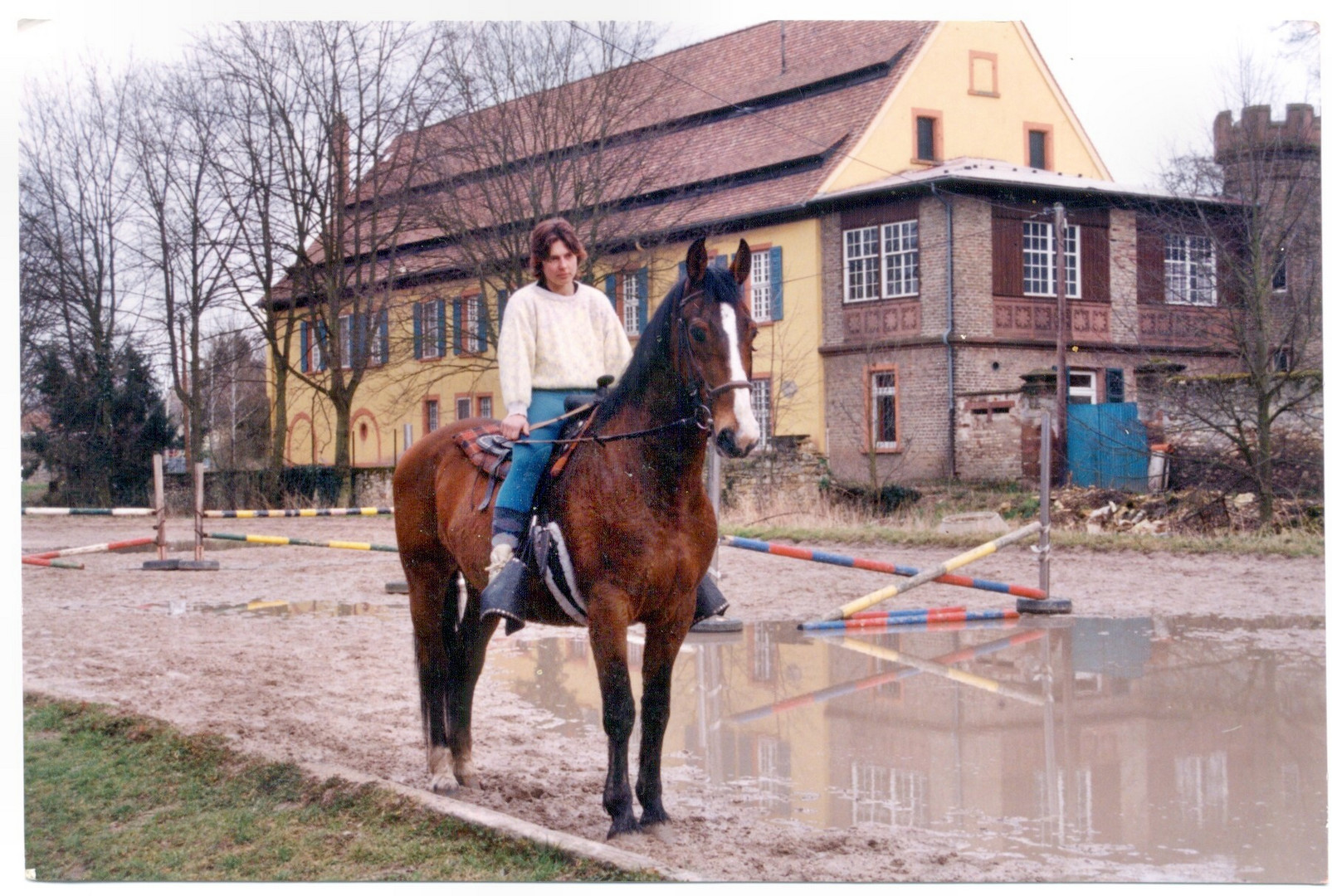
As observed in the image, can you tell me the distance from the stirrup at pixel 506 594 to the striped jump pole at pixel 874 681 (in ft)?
8.50

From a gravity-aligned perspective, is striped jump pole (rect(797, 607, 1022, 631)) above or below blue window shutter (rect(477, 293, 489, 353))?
below

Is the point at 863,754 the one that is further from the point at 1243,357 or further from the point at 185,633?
the point at 1243,357

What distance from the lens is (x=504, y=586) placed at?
5.17m

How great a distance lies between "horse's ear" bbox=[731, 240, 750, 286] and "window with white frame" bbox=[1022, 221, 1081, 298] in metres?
15.0

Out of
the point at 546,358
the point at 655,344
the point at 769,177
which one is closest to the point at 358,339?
the point at 769,177

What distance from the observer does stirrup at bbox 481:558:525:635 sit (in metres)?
5.13

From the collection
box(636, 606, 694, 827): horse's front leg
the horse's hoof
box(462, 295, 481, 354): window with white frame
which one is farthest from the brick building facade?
box(636, 606, 694, 827): horse's front leg

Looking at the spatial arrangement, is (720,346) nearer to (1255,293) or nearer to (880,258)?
(1255,293)

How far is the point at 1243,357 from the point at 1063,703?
7677 millimetres

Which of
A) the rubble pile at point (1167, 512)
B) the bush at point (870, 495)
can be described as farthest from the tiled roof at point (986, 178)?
the rubble pile at point (1167, 512)

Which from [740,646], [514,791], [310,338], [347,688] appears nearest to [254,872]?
[514,791]

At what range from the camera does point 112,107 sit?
12125mm

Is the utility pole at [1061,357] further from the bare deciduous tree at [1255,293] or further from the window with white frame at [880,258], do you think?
the bare deciduous tree at [1255,293]

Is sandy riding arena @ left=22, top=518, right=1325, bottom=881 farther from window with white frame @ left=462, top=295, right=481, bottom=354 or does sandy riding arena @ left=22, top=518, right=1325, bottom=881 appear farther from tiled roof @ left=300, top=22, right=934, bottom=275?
tiled roof @ left=300, top=22, right=934, bottom=275
